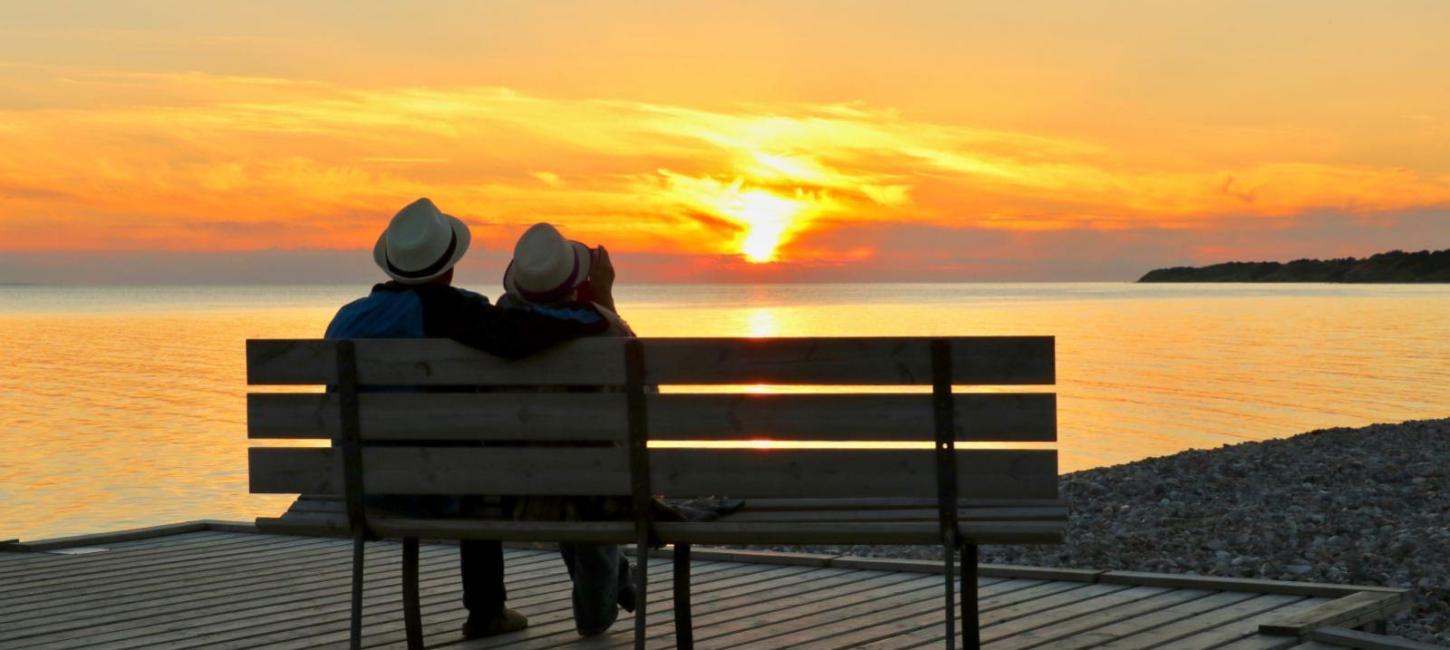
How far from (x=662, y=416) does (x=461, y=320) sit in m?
0.94

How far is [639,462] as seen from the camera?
16.9 feet

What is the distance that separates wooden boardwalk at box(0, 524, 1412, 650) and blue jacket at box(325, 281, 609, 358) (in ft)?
3.99

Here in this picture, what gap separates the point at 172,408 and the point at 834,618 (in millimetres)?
25182

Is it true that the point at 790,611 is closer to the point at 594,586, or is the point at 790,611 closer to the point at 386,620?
the point at 594,586

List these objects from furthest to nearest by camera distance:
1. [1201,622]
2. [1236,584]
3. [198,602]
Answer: [198,602] → [1236,584] → [1201,622]

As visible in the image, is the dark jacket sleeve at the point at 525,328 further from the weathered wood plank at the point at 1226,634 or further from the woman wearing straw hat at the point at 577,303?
the weathered wood plank at the point at 1226,634

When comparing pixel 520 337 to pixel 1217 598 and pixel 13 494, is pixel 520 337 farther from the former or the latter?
pixel 13 494

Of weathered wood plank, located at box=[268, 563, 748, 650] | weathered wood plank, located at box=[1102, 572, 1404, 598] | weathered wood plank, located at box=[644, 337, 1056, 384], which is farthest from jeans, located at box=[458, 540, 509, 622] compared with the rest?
weathered wood plank, located at box=[1102, 572, 1404, 598]

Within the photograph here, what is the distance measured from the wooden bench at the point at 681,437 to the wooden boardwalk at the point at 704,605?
798 millimetres

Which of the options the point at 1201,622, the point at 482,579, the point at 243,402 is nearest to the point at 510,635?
the point at 482,579

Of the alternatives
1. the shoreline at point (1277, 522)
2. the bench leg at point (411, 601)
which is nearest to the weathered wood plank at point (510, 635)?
the bench leg at point (411, 601)

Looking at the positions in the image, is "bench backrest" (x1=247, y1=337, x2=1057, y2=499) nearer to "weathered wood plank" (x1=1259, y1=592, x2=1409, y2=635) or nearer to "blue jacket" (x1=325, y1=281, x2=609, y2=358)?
"blue jacket" (x1=325, y1=281, x2=609, y2=358)

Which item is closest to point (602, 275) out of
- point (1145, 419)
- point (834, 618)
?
point (834, 618)

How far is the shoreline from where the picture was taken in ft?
28.9
